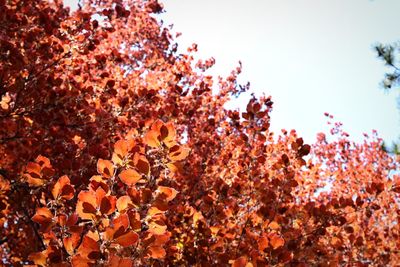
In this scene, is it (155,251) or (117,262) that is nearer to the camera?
(117,262)

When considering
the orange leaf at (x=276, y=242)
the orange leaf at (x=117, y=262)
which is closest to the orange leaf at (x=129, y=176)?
the orange leaf at (x=117, y=262)

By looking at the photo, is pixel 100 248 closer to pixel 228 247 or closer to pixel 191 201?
pixel 228 247

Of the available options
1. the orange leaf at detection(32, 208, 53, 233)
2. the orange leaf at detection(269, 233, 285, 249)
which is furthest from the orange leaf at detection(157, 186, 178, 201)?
the orange leaf at detection(269, 233, 285, 249)

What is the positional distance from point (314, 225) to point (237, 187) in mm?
1402

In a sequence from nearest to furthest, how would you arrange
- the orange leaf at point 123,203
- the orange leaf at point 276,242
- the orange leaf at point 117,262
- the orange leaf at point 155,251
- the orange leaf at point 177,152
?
the orange leaf at point 117,262 < the orange leaf at point 123,203 < the orange leaf at point 155,251 < the orange leaf at point 177,152 < the orange leaf at point 276,242

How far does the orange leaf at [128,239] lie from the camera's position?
1.71 meters

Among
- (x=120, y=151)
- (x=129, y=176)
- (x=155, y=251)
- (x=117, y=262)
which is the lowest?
(x=117, y=262)

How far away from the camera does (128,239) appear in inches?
67.5

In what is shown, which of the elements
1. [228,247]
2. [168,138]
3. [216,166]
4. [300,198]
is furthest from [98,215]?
[300,198]

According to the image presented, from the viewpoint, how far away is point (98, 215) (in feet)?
6.02

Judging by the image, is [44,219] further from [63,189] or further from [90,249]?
[90,249]

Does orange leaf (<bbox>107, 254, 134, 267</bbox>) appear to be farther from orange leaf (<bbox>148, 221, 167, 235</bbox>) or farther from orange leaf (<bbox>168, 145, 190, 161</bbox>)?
orange leaf (<bbox>168, 145, 190, 161</bbox>)

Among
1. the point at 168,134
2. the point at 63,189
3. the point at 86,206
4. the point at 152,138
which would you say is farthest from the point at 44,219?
the point at 168,134

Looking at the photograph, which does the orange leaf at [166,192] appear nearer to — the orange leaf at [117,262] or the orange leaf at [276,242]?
the orange leaf at [117,262]
